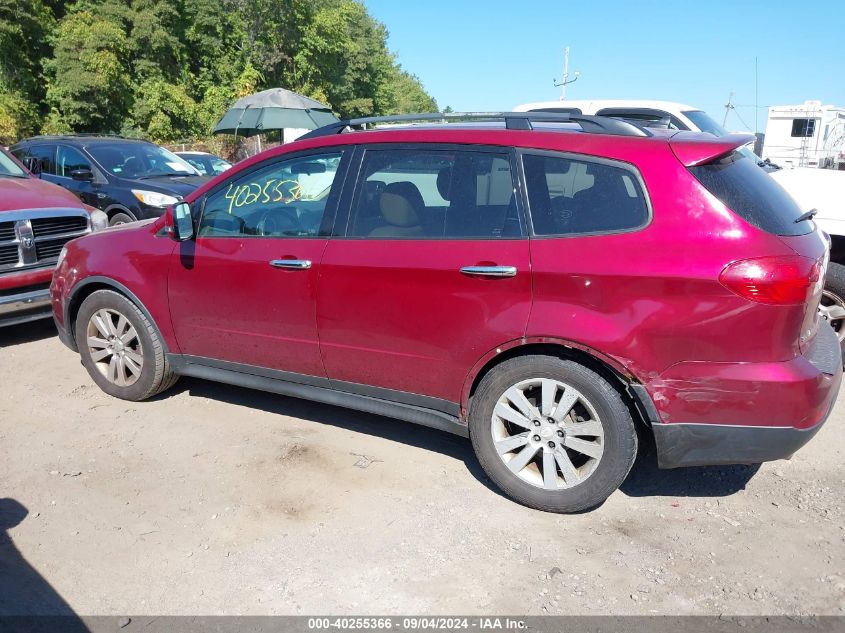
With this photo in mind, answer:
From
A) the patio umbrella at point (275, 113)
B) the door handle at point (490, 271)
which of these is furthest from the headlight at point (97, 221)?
the patio umbrella at point (275, 113)

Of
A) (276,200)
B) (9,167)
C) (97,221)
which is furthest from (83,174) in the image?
(276,200)

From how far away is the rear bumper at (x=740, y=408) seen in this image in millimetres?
2871

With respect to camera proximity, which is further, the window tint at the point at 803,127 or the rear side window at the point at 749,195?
the window tint at the point at 803,127

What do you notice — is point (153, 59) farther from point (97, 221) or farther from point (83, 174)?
point (97, 221)

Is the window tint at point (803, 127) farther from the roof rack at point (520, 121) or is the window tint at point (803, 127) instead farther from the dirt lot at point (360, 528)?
the roof rack at point (520, 121)

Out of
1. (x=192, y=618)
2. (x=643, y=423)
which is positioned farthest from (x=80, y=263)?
(x=643, y=423)

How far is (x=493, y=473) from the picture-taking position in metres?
3.45

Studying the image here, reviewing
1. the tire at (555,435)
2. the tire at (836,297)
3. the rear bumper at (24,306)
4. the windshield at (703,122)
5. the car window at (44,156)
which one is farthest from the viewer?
the car window at (44,156)

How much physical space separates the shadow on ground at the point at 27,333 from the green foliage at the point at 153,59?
23.8 meters

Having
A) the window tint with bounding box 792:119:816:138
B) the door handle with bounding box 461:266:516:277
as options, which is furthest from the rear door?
the window tint with bounding box 792:119:816:138

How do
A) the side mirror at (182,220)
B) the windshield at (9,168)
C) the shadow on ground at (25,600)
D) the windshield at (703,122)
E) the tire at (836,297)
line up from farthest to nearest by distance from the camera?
the windshield at (703,122) < the windshield at (9,168) < the tire at (836,297) < the side mirror at (182,220) < the shadow on ground at (25,600)

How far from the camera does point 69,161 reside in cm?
934

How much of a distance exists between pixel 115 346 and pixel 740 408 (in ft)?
12.6

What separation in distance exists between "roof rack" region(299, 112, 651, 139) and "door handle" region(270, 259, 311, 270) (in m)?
0.77
